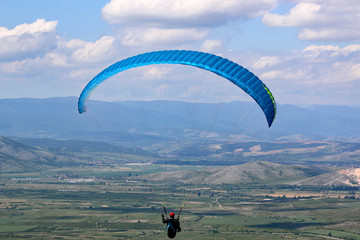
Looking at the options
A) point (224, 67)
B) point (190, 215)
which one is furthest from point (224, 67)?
point (190, 215)

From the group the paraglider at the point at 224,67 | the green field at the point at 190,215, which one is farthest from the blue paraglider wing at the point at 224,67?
the green field at the point at 190,215

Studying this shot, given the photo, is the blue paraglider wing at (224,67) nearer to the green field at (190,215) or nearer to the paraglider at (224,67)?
the paraglider at (224,67)

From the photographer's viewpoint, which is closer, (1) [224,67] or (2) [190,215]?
(1) [224,67]

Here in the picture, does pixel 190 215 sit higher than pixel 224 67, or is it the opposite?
pixel 224 67

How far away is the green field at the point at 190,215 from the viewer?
383 feet

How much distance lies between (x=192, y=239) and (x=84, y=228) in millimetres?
27500

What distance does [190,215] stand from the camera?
5600 inches

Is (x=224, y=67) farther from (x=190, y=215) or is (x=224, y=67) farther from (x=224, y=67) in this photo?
(x=190, y=215)

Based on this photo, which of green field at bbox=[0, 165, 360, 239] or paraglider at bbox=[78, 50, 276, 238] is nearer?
paraglider at bbox=[78, 50, 276, 238]

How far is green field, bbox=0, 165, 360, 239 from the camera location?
117 meters

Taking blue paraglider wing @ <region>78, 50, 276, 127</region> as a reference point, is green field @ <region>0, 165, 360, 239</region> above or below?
below

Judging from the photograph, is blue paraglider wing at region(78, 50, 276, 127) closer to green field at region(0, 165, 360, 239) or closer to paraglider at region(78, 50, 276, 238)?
paraglider at region(78, 50, 276, 238)

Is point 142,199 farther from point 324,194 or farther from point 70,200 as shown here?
point 324,194

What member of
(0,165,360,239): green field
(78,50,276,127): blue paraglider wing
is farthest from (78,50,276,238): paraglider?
(0,165,360,239): green field
